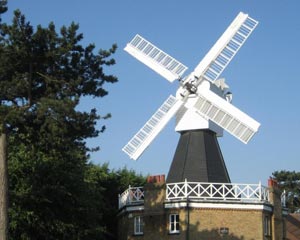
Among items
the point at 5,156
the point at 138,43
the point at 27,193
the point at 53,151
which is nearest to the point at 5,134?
the point at 5,156

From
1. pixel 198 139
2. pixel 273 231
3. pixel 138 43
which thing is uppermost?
pixel 138 43

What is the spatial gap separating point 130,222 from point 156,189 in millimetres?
2948

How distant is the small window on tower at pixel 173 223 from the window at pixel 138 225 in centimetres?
235

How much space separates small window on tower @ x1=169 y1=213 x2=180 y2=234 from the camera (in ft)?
110

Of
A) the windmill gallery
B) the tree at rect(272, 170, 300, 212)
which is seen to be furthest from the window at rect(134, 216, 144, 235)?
the tree at rect(272, 170, 300, 212)

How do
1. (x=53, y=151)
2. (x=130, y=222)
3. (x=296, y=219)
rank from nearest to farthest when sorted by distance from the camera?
(x=53, y=151)
(x=130, y=222)
(x=296, y=219)

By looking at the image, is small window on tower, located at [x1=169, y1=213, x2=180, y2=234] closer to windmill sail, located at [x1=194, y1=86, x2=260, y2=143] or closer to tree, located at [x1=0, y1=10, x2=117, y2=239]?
windmill sail, located at [x1=194, y1=86, x2=260, y2=143]

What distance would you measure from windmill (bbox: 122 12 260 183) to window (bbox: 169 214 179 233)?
7.19 feet

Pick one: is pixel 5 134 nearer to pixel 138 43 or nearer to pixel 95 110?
pixel 95 110

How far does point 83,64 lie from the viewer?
25625mm

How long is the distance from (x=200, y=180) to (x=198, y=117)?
374 cm

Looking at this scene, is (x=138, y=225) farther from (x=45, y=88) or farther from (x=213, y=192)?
(x=45, y=88)

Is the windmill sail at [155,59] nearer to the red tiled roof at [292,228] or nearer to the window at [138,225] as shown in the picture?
the window at [138,225]

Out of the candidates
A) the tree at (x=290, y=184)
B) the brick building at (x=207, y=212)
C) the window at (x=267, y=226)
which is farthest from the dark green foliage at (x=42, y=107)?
the tree at (x=290, y=184)
